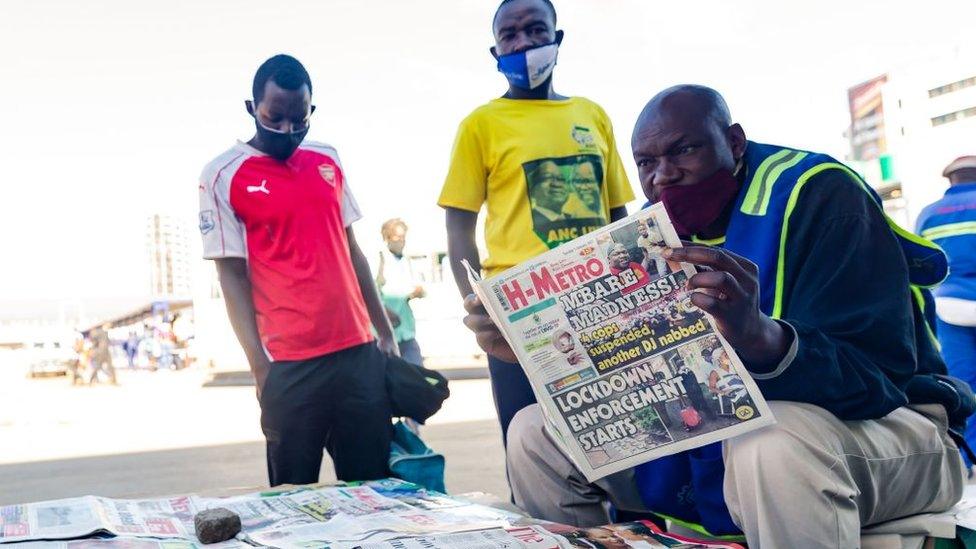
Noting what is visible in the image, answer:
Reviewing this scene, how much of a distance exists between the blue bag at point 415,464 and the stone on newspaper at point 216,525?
33.9 inches

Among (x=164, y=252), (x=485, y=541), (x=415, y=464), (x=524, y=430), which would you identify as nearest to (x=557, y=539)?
(x=485, y=541)

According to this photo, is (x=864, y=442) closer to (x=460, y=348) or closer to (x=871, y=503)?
(x=871, y=503)

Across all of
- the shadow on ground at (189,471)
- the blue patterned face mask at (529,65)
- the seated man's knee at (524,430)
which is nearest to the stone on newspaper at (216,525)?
the seated man's knee at (524,430)

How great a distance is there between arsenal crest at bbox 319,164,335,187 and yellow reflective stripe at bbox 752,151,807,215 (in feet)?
4.89

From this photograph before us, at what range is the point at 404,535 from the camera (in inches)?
67.2

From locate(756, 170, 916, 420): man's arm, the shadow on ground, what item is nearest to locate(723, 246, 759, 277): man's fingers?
locate(756, 170, 916, 420): man's arm

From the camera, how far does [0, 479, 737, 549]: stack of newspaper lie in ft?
5.41

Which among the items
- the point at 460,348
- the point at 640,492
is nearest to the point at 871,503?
the point at 640,492

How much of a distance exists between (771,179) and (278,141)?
1.56 m

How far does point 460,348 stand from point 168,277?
114 m

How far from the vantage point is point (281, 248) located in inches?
104

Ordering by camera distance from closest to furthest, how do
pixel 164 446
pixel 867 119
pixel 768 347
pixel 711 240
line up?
pixel 768 347 < pixel 711 240 < pixel 164 446 < pixel 867 119

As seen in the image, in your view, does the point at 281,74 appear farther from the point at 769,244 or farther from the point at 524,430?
the point at 769,244

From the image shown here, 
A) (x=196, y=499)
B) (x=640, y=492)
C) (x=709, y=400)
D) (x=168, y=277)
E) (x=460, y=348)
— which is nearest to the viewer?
(x=709, y=400)
